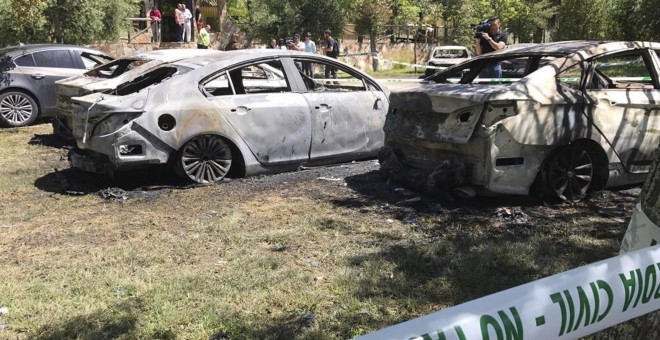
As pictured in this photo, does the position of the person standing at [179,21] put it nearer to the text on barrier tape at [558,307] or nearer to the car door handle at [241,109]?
the car door handle at [241,109]

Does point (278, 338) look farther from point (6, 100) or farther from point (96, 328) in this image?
point (6, 100)

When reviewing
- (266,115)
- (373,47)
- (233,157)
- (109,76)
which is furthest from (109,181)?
(373,47)

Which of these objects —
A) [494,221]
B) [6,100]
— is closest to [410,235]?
[494,221]

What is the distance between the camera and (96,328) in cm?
343

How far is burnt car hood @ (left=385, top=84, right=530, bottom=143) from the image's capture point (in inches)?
203

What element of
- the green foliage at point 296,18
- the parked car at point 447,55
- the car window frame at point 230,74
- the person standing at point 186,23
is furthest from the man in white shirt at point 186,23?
the car window frame at point 230,74

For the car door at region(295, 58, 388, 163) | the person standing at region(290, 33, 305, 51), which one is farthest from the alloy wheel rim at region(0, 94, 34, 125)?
the person standing at region(290, 33, 305, 51)

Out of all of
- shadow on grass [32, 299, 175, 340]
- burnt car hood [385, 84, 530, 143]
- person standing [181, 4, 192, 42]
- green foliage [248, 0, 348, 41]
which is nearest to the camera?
shadow on grass [32, 299, 175, 340]

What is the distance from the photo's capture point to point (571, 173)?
220 inches

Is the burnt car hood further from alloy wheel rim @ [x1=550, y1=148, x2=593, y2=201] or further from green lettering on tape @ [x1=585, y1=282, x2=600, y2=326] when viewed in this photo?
green lettering on tape @ [x1=585, y1=282, x2=600, y2=326]

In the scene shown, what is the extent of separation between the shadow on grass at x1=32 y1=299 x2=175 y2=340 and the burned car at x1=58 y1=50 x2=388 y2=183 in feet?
9.19

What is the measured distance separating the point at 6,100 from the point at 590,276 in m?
11.5

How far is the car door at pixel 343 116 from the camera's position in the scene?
7074 millimetres

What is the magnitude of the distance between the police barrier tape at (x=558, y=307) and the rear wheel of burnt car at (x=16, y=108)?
11263 millimetres
